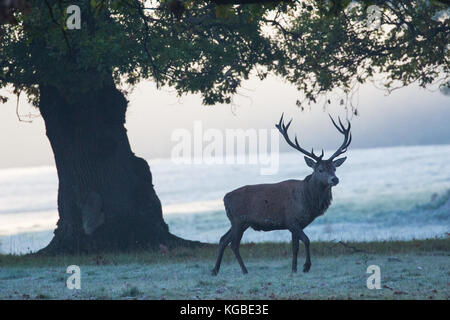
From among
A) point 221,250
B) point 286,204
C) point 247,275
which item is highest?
point 286,204

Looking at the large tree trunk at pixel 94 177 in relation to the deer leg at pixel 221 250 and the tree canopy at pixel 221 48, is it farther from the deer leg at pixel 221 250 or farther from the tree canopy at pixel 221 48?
the deer leg at pixel 221 250

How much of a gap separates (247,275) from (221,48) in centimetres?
663

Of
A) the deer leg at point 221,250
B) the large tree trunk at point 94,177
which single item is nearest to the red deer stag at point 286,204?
the deer leg at point 221,250

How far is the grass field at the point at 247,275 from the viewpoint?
12820mm

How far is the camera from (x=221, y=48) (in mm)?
19625

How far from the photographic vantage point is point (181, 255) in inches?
773

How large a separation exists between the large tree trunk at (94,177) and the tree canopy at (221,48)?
1027 mm

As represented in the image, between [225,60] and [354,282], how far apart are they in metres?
7.75

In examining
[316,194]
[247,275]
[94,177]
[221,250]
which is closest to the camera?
[247,275]

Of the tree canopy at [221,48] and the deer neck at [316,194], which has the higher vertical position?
the tree canopy at [221,48]

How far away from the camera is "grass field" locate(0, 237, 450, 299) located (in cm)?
1282

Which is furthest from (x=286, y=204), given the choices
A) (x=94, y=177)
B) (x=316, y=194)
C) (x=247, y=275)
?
(x=94, y=177)

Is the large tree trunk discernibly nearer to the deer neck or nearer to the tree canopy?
the tree canopy

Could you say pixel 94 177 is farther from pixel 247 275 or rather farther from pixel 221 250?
pixel 247 275
